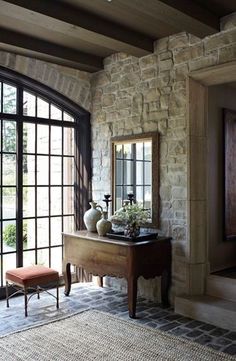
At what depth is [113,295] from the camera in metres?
4.89

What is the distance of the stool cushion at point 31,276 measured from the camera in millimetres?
4086

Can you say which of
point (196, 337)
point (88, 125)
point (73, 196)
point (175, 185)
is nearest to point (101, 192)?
point (73, 196)

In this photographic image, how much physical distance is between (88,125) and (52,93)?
0.73m

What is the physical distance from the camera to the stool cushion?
4086 mm

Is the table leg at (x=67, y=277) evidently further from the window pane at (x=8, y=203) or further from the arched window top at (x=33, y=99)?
the arched window top at (x=33, y=99)

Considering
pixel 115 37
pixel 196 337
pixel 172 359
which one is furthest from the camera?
pixel 115 37

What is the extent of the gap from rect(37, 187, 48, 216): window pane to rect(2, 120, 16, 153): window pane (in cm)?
66

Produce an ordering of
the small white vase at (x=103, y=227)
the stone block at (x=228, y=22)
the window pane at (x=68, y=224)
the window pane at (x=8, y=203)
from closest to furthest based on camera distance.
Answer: the stone block at (x=228, y=22) < the small white vase at (x=103, y=227) < the window pane at (x=8, y=203) < the window pane at (x=68, y=224)

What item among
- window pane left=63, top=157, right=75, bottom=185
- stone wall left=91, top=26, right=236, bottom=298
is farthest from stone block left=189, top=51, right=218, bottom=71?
window pane left=63, top=157, right=75, bottom=185

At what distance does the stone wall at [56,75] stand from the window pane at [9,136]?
0.68 m

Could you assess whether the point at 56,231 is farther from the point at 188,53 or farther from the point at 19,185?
the point at 188,53

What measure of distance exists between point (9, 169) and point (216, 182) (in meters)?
2.74

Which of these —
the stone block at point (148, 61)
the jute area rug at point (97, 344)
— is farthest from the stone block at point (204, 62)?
the jute area rug at point (97, 344)

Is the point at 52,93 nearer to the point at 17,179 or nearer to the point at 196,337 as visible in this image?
the point at 17,179
